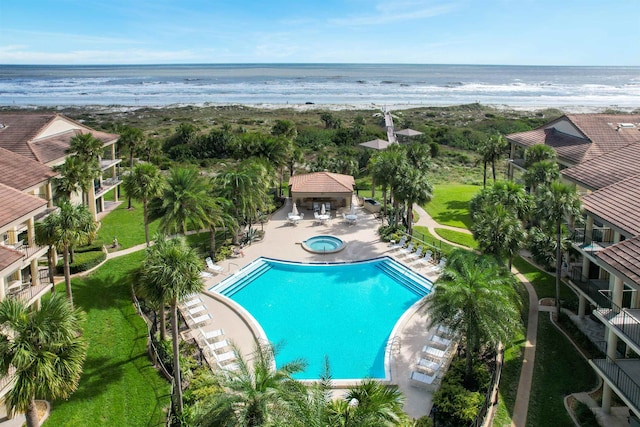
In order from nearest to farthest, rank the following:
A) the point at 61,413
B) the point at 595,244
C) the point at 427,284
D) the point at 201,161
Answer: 1. the point at 61,413
2. the point at 595,244
3. the point at 427,284
4. the point at 201,161

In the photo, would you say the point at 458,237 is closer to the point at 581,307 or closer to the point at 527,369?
the point at 581,307

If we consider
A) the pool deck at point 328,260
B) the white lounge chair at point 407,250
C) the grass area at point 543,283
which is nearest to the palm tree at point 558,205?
the grass area at point 543,283

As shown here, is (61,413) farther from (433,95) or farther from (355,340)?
(433,95)

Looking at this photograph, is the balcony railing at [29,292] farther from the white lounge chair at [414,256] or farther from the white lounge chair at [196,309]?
the white lounge chair at [414,256]

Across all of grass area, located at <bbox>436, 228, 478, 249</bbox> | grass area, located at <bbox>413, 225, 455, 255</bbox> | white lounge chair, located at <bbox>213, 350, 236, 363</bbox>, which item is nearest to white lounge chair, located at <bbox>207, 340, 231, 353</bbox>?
white lounge chair, located at <bbox>213, 350, 236, 363</bbox>

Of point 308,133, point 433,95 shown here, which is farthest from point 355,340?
point 433,95

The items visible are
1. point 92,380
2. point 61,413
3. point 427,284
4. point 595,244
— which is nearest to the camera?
point 61,413

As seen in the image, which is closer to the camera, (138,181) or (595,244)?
(595,244)
